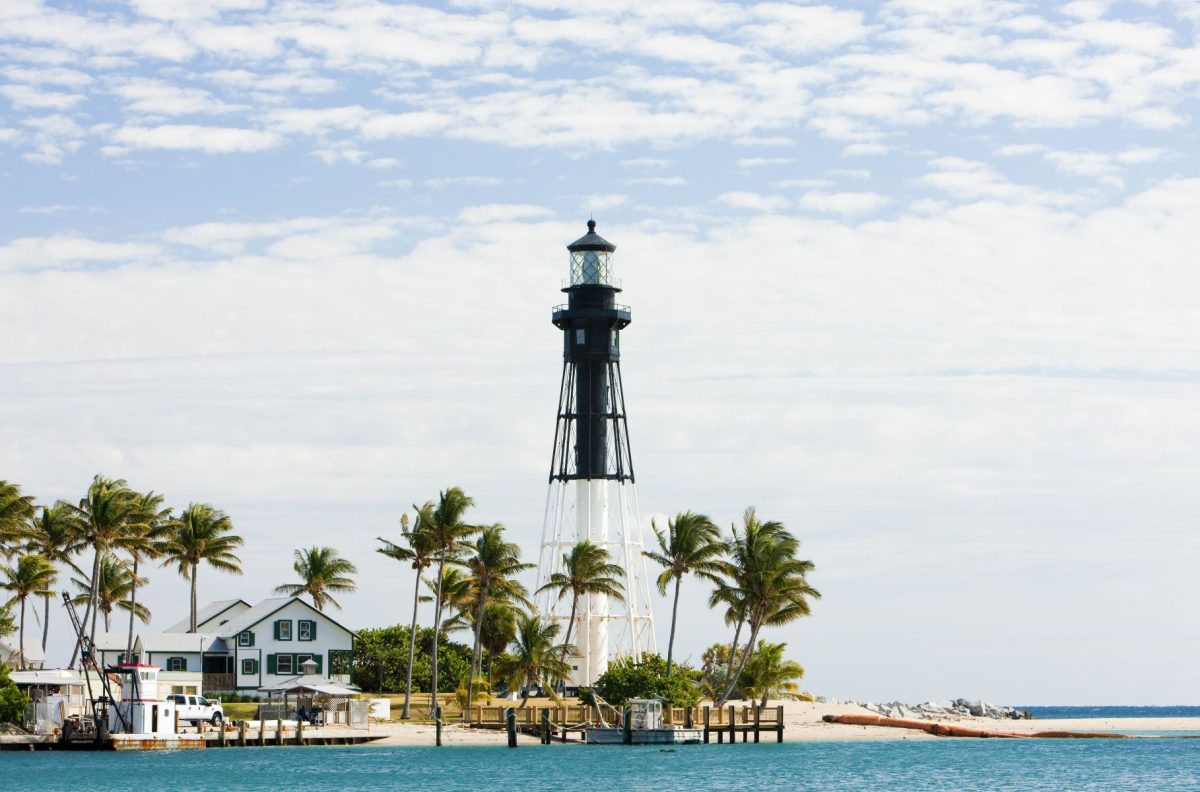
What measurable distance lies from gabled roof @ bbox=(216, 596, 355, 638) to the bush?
1912 centimetres

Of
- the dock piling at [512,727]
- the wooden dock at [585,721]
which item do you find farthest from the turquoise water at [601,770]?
the wooden dock at [585,721]

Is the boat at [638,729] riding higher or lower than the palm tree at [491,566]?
lower

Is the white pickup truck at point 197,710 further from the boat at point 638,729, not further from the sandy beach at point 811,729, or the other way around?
the boat at point 638,729

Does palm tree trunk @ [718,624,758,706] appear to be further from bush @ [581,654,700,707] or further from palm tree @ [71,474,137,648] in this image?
palm tree @ [71,474,137,648]

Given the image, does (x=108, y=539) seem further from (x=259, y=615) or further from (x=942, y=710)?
(x=942, y=710)

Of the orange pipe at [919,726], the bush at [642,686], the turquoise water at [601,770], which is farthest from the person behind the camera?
the orange pipe at [919,726]

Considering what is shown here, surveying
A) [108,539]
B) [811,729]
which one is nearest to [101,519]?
[108,539]

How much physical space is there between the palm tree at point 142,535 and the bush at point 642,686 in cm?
2559

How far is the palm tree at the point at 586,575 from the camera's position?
96312mm

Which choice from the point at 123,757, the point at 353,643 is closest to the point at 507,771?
the point at 123,757

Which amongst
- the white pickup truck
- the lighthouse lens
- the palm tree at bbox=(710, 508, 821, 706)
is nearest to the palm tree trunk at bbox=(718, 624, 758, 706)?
the palm tree at bbox=(710, 508, 821, 706)

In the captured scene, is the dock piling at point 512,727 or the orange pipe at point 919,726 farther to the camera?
the orange pipe at point 919,726

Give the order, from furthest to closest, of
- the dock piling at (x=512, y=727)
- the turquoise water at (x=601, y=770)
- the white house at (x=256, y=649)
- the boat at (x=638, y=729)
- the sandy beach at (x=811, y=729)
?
the white house at (x=256, y=649), the sandy beach at (x=811, y=729), the boat at (x=638, y=729), the dock piling at (x=512, y=727), the turquoise water at (x=601, y=770)

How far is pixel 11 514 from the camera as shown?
304 feet
